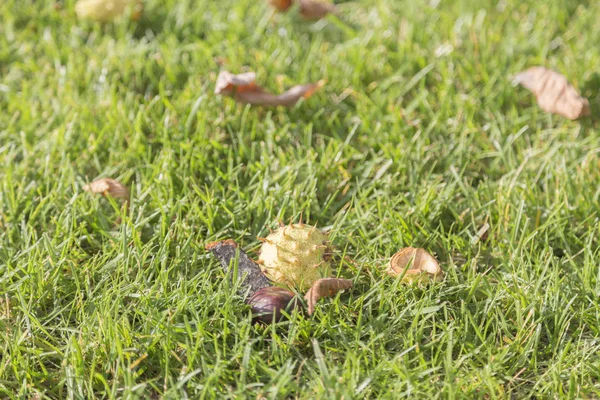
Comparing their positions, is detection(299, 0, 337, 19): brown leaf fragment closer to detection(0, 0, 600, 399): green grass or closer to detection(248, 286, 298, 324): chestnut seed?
detection(0, 0, 600, 399): green grass

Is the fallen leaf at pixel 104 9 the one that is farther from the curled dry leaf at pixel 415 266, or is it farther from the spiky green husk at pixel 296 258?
the curled dry leaf at pixel 415 266

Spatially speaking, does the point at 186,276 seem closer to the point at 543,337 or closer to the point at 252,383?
the point at 252,383

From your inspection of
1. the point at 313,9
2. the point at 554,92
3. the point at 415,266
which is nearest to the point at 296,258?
the point at 415,266

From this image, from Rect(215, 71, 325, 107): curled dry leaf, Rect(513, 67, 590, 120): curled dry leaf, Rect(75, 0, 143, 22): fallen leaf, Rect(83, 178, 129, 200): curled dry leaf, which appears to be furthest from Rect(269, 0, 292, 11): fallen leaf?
Rect(83, 178, 129, 200): curled dry leaf

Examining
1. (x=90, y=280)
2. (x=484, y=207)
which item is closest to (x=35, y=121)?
(x=90, y=280)

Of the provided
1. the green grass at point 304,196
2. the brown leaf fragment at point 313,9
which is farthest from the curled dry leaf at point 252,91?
the brown leaf fragment at point 313,9

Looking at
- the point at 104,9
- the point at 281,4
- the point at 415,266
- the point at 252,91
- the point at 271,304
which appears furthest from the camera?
the point at 281,4

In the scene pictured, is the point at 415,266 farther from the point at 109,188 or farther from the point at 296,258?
the point at 109,188
